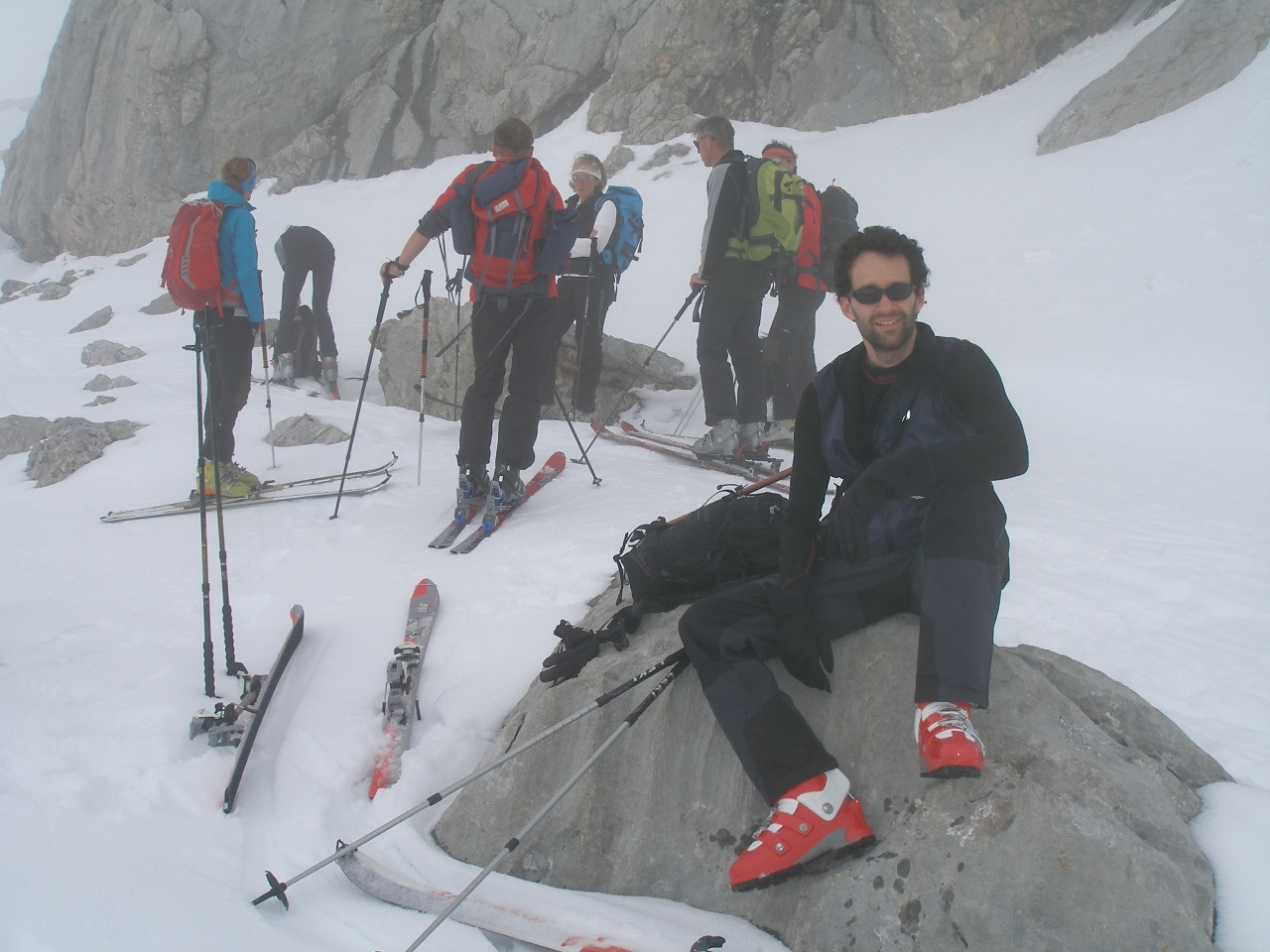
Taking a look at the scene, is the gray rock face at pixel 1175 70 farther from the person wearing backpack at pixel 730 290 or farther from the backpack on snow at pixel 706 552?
the backpack on snow at pixel 706 552

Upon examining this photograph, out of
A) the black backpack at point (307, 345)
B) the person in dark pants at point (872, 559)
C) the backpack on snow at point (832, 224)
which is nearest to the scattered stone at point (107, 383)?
the black backpack at point (307, 345)

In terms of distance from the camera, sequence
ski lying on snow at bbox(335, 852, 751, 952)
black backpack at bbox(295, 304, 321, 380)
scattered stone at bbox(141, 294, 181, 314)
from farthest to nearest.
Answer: scattered stone at bbox(141, 294, 181, 314), black backpack at bbox(295, 304, 321, 380), ski lying on snow at bbox(335, 852, 751, 952)

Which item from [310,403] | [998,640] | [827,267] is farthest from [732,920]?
[310,403]

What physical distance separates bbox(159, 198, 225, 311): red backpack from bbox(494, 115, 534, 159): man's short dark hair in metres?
2.31

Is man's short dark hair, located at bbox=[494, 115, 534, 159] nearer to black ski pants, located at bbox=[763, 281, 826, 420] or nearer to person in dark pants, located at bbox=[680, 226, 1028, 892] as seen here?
black ski pants, located at bbox=[763, 281, 826, 420]

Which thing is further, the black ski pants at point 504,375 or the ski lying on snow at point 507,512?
the black ski pants at point 504,375

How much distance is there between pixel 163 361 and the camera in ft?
39.3

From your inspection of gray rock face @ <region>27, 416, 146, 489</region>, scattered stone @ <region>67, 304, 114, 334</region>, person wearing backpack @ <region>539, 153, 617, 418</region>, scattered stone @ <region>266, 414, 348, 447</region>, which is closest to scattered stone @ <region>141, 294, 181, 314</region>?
scattered stone @ <region>67, 304, 114, 334</region>

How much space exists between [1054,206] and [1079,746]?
15910mm

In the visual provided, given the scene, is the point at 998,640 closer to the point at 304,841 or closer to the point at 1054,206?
the point at 304,841

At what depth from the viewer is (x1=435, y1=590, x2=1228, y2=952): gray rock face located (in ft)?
5.82

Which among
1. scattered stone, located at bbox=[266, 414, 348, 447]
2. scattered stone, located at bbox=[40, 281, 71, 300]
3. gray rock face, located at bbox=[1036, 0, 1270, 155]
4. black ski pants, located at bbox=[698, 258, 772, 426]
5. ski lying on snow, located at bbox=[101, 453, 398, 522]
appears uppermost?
gray rock face, located at bbox=[1036, 0, 1270, 155]

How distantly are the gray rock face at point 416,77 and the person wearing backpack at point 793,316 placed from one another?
21195 mm

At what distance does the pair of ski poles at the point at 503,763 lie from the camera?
7.18ft
